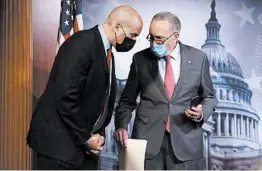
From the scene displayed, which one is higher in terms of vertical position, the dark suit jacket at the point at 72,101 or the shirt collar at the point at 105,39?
the shirt collar at the point at 105,39

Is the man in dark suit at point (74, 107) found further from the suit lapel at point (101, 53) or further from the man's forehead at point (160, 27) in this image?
the man's forehead at point (160, 27)

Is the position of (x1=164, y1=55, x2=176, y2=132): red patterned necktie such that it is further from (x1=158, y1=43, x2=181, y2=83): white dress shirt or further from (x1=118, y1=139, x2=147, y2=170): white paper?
(x1=118, y1=139, x2=147, y2=170): white paper

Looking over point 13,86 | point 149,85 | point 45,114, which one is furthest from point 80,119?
point 13,86

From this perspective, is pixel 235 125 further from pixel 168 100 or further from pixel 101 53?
pixel 101 53

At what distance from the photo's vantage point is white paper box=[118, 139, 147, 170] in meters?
3.35

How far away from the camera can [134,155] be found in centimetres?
338

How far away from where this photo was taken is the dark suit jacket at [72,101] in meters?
2.81

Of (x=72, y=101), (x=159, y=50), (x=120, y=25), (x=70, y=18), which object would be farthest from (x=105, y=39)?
(x=70, y=18)

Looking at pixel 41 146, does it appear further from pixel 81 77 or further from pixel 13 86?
pixel 13 86

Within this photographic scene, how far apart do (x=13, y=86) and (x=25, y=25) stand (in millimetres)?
513

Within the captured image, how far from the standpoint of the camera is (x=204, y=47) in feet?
13.7

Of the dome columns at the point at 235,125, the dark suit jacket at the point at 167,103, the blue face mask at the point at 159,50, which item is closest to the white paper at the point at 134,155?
the dark suit jacket at the point at 167,103

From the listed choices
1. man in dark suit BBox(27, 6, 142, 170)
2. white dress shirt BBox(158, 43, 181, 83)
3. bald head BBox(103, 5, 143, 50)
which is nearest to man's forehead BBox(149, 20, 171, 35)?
white dress shirt BBox(158, 43, 181, 83)

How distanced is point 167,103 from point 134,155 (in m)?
0.46
